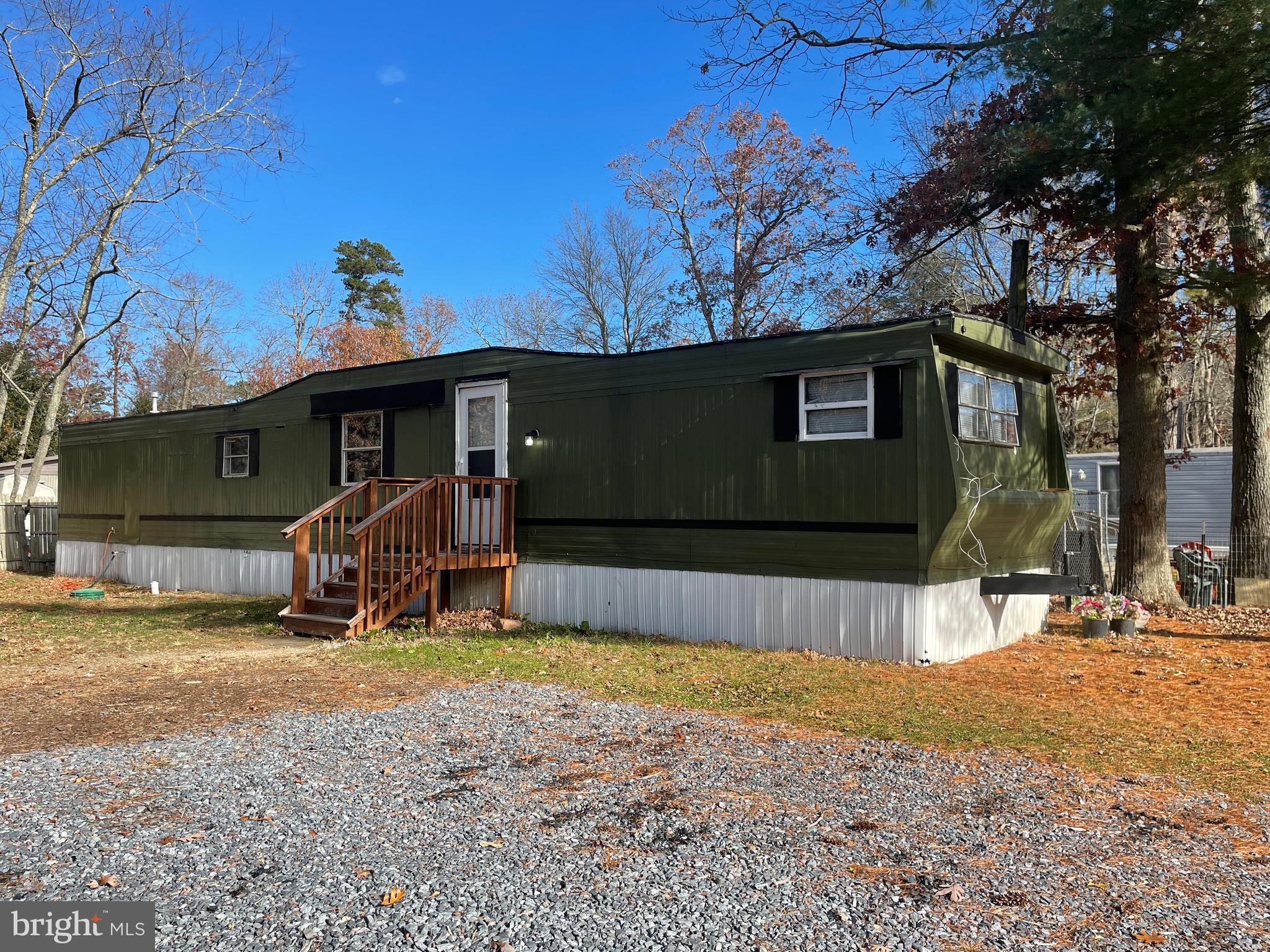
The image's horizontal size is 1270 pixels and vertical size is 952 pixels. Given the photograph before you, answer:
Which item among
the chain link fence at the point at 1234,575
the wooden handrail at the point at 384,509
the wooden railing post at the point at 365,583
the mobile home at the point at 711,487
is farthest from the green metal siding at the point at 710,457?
the chain link fence at the point at 1234,575

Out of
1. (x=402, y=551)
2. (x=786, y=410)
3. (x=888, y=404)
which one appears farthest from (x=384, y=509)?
(x=888, y=404)

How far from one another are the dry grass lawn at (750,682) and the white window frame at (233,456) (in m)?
3.44

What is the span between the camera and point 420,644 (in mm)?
8789

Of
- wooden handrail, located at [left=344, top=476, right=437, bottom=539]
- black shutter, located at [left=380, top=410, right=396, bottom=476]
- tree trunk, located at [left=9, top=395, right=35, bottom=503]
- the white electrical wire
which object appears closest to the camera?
the white electrical wire

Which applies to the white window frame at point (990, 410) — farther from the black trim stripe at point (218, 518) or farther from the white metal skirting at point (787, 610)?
the black trim stripe at point (218, 518)

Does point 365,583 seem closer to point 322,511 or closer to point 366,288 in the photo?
point 322,511

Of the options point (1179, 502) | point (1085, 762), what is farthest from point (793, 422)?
point (1179, 502)

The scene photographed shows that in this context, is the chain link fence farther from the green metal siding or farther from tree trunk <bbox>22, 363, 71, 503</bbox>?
tree trunk <bbox>22, 363, 71, 503</bbox>

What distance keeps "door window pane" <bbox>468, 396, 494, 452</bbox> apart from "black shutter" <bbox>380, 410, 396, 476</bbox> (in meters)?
1.24

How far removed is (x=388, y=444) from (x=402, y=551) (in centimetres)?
296

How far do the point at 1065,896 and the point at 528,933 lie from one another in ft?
6.24

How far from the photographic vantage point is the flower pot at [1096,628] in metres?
9.44

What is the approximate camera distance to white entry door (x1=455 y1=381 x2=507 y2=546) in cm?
1048

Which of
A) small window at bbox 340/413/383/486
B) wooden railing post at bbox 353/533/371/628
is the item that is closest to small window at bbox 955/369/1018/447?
wooden railing post at bbox 353/533/371/628
